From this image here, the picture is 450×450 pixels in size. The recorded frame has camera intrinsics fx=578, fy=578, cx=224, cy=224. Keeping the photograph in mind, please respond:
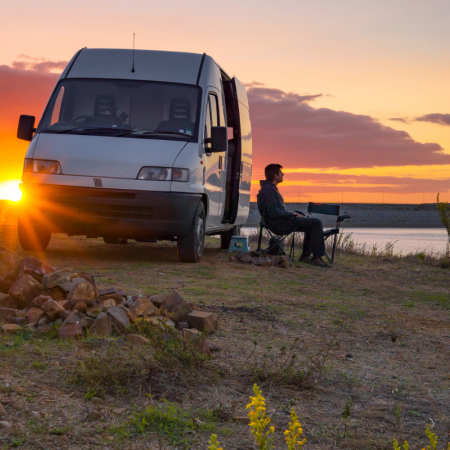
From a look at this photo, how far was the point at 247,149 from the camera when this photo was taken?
10.9m

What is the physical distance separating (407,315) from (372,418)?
3.17 meters

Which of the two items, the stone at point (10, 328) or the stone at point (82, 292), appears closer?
the stone at point (10, 328)

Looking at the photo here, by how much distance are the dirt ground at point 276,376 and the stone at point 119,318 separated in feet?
1.11

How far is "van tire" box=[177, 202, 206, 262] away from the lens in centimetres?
781

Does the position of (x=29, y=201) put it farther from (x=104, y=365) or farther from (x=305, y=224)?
(x=104, y=365)

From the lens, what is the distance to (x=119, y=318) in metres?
3.95

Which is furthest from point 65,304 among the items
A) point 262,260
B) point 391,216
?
point 391,216

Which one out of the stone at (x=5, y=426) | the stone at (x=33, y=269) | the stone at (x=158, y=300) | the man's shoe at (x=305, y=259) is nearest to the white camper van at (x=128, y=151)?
the man's shoe at (x=305, y=259)

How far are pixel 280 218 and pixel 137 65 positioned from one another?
3.40 meters

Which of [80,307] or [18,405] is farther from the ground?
[80,307]

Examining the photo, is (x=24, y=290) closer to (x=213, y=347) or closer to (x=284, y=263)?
(x=213, y=347)

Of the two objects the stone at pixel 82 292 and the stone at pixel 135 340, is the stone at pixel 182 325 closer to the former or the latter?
the stone at pixel 135 340

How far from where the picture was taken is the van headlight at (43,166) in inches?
291

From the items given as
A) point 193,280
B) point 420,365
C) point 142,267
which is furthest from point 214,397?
point 142,267
